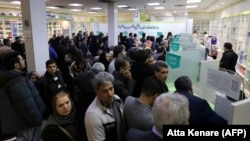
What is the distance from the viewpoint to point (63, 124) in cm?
173

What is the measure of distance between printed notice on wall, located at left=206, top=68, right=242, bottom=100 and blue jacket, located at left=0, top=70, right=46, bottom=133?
78.1 inches

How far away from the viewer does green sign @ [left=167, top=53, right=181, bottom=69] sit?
3948mm

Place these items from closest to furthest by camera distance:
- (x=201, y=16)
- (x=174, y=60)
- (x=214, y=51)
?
1. (x=174, y=60)
2. (x=214, y=51)
3. (x=201, y=16)

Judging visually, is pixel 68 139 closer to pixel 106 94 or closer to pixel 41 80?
pixel 106 94

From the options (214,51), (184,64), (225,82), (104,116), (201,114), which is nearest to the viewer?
(104,116)

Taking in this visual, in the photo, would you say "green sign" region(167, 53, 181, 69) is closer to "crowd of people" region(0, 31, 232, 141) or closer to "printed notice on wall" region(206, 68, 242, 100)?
"crowd of people" region(0, 31, 232, 141)

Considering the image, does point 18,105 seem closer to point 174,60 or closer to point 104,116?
point 104,116

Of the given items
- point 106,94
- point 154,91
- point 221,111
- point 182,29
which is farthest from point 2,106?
point 182,29

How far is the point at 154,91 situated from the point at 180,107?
1.90 feet

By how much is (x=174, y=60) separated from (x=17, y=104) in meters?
2.82

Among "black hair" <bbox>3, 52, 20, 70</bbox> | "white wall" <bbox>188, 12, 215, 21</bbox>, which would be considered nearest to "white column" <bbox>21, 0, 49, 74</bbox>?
"black hair" <bbox>3, 52, 20, 70</bbox>

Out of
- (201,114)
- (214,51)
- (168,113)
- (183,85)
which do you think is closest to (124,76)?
(183,85)

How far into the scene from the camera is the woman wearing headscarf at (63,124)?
5.47ft

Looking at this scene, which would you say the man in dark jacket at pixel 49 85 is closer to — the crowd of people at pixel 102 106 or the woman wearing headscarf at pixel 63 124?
the crowd of people at pixel 102 106
